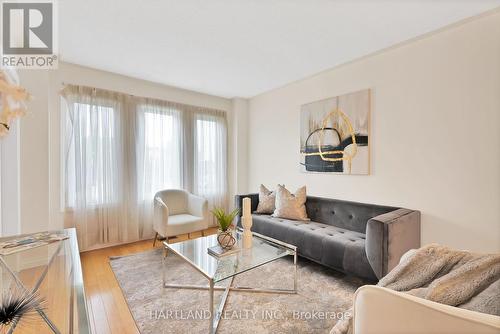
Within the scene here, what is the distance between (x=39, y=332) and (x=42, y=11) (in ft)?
7.85

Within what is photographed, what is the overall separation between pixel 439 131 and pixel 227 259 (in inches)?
90.4

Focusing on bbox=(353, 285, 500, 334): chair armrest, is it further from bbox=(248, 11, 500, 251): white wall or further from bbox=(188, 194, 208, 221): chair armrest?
bbox=(188, 194, 208, 221): chair armrest

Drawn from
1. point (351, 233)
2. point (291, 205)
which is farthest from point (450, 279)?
point (291, 205)

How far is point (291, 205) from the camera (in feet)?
9.98

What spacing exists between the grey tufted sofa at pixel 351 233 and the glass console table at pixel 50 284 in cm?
199

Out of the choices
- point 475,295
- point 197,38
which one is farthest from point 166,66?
point 475,295

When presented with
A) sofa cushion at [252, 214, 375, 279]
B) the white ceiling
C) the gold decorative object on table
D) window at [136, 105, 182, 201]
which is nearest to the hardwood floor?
window at [136, 105, 182, 201]

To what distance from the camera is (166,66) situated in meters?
2.90

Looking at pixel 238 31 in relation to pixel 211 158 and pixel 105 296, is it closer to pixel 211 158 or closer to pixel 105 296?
pixel 211 158

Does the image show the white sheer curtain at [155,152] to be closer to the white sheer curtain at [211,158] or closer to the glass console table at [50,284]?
the white sheer curtain at [211,158]

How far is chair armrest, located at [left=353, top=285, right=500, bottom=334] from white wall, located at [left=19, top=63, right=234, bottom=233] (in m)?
3.07

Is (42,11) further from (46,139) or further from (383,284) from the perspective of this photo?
(383,284)

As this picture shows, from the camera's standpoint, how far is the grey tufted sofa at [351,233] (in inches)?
74.6

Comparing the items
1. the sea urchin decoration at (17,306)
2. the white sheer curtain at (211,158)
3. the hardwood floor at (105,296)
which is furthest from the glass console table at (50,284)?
the white sheer curtain at (211,158)
